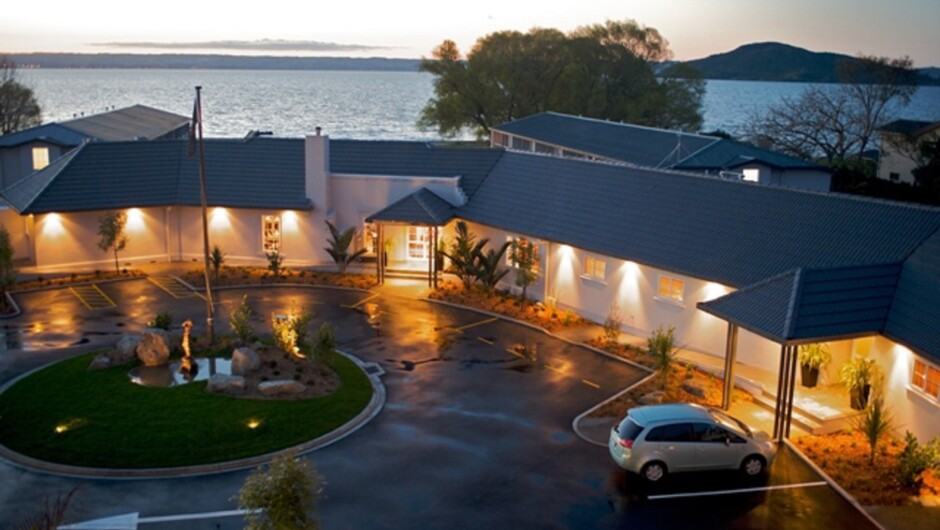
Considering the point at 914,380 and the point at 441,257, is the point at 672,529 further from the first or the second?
the point at 441,257

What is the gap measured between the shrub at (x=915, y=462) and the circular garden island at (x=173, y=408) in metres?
13.8

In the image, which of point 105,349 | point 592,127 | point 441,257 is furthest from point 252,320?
point 592,127

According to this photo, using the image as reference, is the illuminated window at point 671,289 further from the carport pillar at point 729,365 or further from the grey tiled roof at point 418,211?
the grey tiled roof at point 418,211

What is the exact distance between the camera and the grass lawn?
22203 millimetres

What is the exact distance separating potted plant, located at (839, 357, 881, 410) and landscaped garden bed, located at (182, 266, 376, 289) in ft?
70.1

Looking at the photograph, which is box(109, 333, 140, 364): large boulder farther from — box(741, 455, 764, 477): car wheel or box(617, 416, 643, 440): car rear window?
box(741, 455, 764, 477): car wheel

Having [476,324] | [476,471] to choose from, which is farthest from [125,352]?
[476,471]

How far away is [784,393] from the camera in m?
23.7

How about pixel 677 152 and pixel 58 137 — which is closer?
pixel 677 152

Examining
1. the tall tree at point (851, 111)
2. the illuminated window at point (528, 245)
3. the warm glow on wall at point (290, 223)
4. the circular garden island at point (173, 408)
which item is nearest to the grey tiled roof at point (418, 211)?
the illuminated window at point (528, 245)

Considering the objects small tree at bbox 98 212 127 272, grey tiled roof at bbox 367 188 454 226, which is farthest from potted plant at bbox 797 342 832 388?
small tree at bbox 98 212 127 272

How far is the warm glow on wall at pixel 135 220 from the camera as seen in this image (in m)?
43.1

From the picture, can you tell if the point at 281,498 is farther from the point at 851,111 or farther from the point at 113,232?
the point at 851,111

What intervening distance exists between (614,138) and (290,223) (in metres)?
26.9
